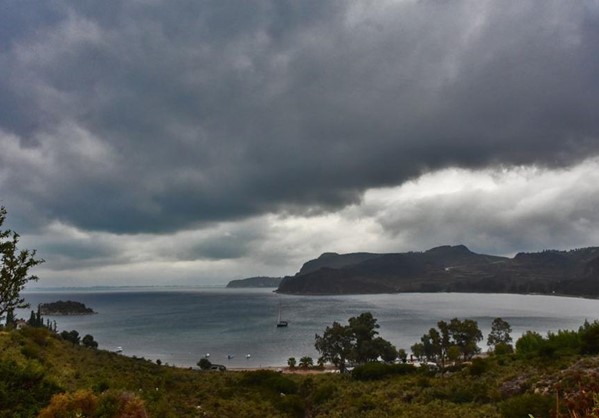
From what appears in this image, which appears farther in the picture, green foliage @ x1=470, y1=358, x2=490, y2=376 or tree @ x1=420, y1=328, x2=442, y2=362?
tree @ x1=420, y1=328, x2=442, y2=362

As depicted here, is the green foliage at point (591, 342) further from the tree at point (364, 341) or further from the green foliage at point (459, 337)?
the tree at point (364, 341)

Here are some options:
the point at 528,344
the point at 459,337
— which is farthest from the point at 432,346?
the point at 528,344

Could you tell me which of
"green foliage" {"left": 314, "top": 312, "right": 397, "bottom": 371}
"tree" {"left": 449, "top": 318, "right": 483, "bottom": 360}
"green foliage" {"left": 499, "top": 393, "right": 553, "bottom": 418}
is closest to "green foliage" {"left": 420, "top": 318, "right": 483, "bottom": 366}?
"tree" {"left": 449, "top": 318, "right": 483, "bottom": 360}

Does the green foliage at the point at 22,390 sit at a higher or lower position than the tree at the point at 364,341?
higher

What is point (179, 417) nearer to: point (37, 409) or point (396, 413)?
point (37, 409)

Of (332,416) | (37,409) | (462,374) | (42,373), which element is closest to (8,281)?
(42,373)

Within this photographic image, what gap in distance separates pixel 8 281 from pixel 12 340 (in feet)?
49.6

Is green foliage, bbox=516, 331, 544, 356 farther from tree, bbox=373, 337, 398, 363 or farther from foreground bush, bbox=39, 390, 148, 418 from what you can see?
foreground bush, bbox=39, 390, 148, 418

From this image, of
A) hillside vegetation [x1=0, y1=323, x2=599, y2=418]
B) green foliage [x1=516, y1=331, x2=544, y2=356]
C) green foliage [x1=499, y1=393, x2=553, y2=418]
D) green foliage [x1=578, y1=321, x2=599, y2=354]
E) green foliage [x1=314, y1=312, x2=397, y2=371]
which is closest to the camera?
hillside vegetation [x1=0, y1=323, x2=599, y2=418]

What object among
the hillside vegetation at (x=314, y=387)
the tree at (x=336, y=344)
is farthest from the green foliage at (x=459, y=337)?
the hillside vegetation at (x=314, y=387)

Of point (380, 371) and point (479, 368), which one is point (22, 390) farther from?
point (380, 371)

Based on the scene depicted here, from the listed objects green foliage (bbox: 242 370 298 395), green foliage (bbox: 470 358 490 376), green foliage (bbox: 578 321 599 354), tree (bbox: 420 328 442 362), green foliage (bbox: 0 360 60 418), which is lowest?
tree (bbox: 420 328 442 362)

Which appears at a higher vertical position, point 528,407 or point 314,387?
point 528,407

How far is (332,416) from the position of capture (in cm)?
3008
